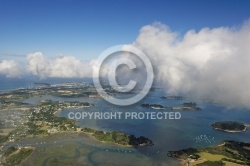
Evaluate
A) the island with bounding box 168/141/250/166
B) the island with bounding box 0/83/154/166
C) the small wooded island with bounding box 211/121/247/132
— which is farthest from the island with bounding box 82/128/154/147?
the small wooded island with bounding box 211/121/247/132

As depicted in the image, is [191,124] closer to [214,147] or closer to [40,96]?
[214,147]

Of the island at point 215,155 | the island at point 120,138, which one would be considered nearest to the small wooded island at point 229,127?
the island at point 215,155

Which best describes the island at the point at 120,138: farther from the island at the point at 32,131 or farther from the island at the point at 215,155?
the island at the point at 215,155

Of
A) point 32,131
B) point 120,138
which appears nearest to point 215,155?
point 120,138

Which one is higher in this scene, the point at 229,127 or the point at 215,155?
the point at 229,127

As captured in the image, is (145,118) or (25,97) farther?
(25,97)

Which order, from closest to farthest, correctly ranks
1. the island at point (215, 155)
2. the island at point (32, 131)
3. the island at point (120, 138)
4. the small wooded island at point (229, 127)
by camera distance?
the island at point (215, 155), the island at point (32, 131), the island at point (120, 138), the small wooded island at point (229, 127)

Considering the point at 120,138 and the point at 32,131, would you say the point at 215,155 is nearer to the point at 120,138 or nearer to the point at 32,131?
the point at 120,138

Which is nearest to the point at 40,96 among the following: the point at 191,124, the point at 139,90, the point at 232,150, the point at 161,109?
the point at 139,90
